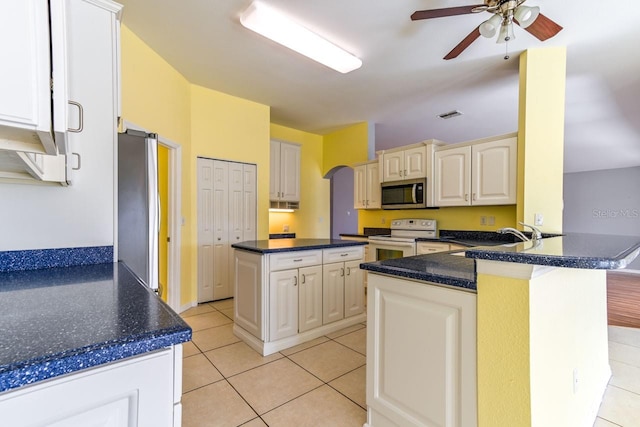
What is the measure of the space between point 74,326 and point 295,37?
2573 millimetres

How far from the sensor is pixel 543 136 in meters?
2.69

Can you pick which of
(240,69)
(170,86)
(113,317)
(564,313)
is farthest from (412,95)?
(113,317)

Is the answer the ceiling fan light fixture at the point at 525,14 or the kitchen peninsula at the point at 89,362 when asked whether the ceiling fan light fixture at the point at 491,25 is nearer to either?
the ceiling fan light fixture at the point at 525,14

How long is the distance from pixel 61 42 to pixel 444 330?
1583 millimetres

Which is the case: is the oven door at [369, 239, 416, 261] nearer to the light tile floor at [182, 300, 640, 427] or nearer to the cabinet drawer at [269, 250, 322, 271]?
the cabinet drawer at [269, 250, 322, 271]

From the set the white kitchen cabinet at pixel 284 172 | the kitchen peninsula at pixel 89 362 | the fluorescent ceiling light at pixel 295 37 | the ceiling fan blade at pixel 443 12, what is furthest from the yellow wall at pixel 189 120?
the ceiling fan blade at pixel 443 12

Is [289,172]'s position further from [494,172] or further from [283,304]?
[494,172]

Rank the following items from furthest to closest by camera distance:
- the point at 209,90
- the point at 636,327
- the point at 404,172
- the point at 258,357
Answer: the point at 404,172
the point at 209,90
the point at 636,327
the point at 258,357

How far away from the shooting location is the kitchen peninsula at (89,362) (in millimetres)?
517

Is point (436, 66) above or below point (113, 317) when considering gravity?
above

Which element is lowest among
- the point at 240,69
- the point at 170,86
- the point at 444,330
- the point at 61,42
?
the point at 444,330

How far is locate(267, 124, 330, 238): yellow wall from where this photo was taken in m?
5.38

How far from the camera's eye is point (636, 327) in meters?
3.07

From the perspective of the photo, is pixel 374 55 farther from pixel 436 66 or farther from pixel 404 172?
pixel 404 172
